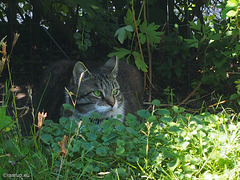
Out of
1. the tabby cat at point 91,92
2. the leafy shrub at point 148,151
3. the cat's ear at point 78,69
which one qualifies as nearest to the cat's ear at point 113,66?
the tabby cat at point 91,92

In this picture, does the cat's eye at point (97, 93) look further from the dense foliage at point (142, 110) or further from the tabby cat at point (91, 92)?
the dense foliage at point (142, 110)

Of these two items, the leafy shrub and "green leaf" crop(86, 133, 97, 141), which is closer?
the leafy shrub

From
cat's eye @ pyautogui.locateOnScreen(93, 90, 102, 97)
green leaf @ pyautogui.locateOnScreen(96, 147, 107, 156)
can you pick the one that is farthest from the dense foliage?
cat's eye @ pyautogui.locateOnScreen(93, 90, 102, 97)

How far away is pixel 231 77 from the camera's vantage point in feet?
15.7

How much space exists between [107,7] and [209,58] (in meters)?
1.28

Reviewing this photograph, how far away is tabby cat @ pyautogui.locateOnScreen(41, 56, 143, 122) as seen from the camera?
363 cm

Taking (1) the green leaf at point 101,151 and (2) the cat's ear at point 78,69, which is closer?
(1) the green leaf at point 101,151

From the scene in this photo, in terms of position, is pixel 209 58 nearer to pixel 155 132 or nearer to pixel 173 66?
pixel 173 66

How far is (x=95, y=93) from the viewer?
3.67 meters

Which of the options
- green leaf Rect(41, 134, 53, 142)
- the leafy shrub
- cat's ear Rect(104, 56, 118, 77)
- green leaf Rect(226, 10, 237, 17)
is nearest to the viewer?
the leafy shrub

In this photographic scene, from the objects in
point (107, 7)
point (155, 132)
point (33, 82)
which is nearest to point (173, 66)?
point (107, 7)

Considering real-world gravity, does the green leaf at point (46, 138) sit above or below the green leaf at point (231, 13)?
below

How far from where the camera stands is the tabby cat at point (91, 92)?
363 centimetres

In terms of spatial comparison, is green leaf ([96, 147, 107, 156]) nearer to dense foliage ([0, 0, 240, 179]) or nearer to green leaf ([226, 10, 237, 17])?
dense foliage ([0, 0, 240, 179])
